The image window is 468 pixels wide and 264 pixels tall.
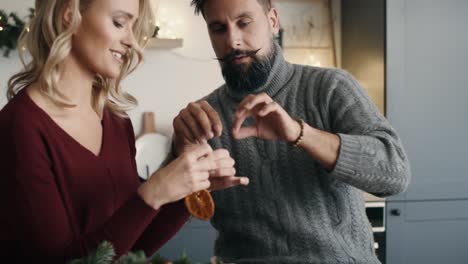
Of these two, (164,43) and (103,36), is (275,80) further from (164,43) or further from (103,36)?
(164,43)

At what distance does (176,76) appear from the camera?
314 cm

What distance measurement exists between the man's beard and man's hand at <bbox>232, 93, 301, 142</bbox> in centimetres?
20

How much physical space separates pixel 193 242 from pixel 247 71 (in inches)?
64.5

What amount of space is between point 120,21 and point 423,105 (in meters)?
2.04

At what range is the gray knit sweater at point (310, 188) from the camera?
3.96 feet

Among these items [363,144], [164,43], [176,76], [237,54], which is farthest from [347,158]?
[176,76]

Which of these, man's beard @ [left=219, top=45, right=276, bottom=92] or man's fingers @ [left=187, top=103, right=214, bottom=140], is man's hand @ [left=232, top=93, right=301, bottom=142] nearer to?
man's fingers @ [left=187, top=103, right=214, bottom=140]

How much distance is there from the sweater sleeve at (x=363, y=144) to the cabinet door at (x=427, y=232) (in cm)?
160

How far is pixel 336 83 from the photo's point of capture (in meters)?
1.33

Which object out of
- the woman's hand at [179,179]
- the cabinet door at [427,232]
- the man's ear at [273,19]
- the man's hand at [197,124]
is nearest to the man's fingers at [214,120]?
the man's hand at [197,124]

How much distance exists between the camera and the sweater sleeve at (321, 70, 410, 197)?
115 cm

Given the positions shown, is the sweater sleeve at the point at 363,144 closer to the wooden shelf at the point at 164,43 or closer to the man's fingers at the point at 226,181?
the man's fingers at the point at 226,181

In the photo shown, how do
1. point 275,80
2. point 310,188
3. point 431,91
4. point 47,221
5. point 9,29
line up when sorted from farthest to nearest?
point 9,29
point 431,91
point 275,80
point 310,188
point 47,221

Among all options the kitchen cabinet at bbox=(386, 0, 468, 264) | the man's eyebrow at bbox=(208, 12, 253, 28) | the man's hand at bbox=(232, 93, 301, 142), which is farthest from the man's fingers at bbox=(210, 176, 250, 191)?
the kitchen cabinet at bbox=(386, 0, 468, 264)
